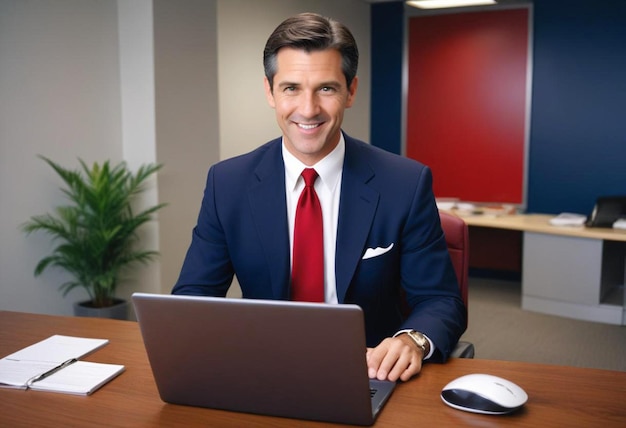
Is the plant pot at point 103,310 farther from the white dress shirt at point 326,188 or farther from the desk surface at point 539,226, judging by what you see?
the desk surface at point 539,226

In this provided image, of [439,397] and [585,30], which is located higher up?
[585,30]

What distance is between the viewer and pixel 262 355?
0.95 meters

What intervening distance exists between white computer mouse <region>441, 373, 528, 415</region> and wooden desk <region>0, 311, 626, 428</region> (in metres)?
0.01

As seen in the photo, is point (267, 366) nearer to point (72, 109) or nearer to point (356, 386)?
point (356, 386)

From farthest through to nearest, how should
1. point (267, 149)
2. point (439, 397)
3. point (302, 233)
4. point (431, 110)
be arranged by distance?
point (431, 110), point (267, 149), point (302, 233), point (439, 397)

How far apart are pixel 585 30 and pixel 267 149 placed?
365 cm

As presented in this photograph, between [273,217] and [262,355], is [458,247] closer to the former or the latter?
[273,217]

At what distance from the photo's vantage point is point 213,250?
154 centimetres

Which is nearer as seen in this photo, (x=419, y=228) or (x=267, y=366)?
(x=267, y=366)

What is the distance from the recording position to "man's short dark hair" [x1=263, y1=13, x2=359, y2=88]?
1.39 m

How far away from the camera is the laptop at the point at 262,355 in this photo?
91 cm

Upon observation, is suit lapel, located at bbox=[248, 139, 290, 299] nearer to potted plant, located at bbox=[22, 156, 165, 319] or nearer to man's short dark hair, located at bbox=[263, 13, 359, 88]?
man's short dark hair, located at bbox=[263, 13, 359, 88]

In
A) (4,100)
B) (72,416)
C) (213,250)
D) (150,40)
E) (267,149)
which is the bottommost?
(72,416)

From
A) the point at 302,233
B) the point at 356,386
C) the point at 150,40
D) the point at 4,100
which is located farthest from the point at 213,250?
the point at 150,40
